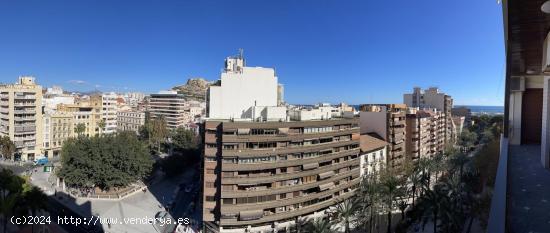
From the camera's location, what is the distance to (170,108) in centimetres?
8544

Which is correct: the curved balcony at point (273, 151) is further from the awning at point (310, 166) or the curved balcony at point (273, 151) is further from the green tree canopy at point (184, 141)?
the green tree canopy at point (184, 141)

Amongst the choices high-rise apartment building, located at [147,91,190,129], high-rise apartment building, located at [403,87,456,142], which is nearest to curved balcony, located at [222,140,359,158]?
high-rise apartment building, located at [403,87,456,142]

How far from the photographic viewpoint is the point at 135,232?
29344 millimetres

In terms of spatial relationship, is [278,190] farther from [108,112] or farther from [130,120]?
[130,120]

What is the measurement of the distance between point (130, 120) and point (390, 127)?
68.7 m

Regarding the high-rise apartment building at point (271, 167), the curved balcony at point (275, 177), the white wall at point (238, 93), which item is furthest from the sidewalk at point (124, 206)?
the white wall at point (238, 93)

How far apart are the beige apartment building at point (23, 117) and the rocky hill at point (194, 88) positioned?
4044 inches

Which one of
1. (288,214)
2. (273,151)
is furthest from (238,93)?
(288,214)

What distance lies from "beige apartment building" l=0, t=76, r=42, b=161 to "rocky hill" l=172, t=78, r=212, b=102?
103 metres

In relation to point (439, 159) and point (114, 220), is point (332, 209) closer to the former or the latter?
point (439, 159)

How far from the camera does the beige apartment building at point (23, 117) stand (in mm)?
54531

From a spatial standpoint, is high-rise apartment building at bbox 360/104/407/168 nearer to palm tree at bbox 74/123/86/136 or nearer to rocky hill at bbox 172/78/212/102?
palm tree at bbox 74/123/86/136

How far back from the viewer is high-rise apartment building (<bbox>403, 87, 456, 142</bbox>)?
77.4 meters

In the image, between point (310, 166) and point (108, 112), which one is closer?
point (310, 166)
